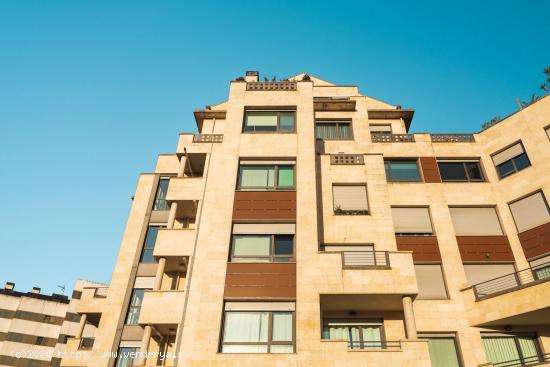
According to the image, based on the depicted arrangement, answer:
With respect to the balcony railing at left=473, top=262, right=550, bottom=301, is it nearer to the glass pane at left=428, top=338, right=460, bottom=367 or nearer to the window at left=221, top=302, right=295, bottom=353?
the glass pane at left=428, top=338, right=460, bottom=367

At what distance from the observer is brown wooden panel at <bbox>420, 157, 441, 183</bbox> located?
67.9 feet

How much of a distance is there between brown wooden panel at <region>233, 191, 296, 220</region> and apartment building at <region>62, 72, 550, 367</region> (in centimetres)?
7

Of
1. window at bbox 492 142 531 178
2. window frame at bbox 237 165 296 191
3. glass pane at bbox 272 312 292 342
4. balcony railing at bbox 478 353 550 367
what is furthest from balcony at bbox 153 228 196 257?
window at bbox 492 142 531 178

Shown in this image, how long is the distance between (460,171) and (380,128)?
19.9 ft

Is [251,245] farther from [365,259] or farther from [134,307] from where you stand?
[134,307]

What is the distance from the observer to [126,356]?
18406 mm

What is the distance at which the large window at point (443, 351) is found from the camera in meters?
15.0

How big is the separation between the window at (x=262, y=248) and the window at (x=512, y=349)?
939 centimetres

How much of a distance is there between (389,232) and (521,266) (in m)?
6.52

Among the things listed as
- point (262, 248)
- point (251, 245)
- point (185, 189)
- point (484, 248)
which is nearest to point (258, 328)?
point (262, 248)

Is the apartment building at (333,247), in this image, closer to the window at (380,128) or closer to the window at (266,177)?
the window at (266,177)

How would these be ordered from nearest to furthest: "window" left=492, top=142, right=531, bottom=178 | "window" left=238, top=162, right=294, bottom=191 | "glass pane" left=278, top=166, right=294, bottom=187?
"window" left=238, top=162, right=294, bottom=191, "glass pane" left=278, top=166, right=294, bottom=187, "window" left=492, top=142, right=531, bottom=178

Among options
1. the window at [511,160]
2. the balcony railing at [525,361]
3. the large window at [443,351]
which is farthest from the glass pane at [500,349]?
the window at [511,160]

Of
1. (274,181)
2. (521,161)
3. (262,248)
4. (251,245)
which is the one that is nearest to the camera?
(262,248)
